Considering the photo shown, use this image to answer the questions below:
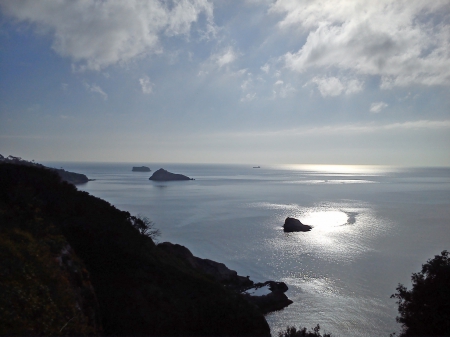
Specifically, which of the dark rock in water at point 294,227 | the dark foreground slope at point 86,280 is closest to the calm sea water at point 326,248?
the dark rock in water at point 294,227

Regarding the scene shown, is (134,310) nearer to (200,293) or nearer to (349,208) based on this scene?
(200,293)

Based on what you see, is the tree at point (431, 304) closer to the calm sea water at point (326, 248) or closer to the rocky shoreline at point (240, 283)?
the calm sea water at point (326, 248)

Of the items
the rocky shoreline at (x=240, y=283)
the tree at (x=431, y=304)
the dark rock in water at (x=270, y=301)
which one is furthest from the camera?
the rocky shoreline at (x=240, y=283)

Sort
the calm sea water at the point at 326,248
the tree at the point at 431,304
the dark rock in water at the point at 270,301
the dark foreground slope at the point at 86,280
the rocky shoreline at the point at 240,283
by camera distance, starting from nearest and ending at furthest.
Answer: the dark foreground slope at the point at 86,280, the tree at the point at 431,304, the calm sea water at the point at 326,248, the dark rock in water at the point at 270,301, the rocky shoreline at the point at 240,283

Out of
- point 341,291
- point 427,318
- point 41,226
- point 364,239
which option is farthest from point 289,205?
point 41,226

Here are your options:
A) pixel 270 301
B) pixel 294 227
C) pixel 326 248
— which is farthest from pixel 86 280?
pixel 294 227

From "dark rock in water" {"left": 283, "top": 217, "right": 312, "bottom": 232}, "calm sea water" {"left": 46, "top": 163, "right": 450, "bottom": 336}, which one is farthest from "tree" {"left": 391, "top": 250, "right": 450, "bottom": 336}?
"dark rock in water" {"left": 283, "top": 217, "right": 312, "bottom": 232}
